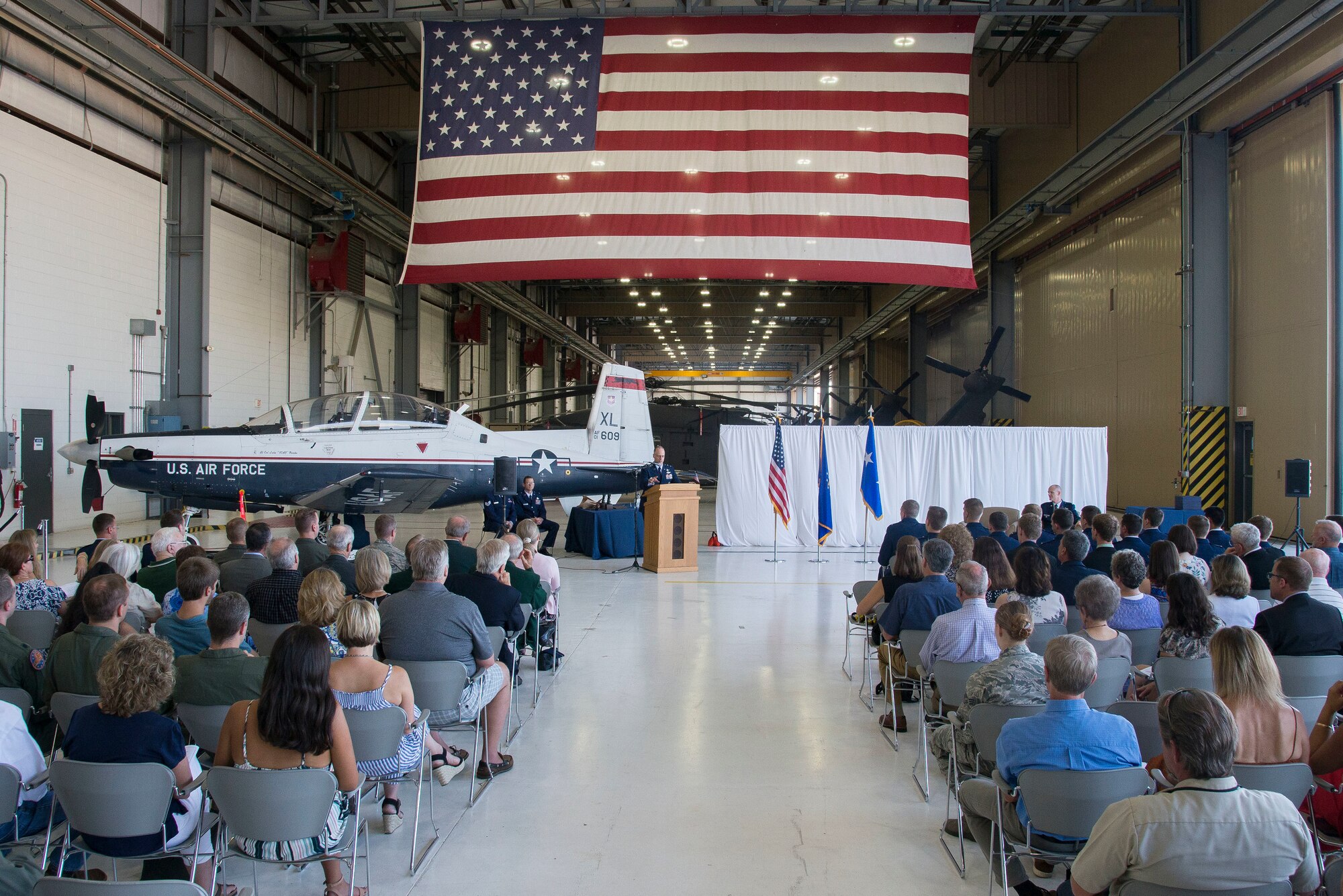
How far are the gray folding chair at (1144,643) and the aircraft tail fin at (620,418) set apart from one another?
28.7ft

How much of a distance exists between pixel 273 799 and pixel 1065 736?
2391mm

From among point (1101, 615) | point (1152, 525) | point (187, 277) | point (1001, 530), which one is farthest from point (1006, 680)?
point (187, 277)

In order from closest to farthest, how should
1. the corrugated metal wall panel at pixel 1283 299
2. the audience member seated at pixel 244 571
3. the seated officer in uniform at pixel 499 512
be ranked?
the audience member seated at pixel 244 571 → the seated officer in uniform at pixel 499 512 → the corrugated metal wall panel at pixel 1283 299

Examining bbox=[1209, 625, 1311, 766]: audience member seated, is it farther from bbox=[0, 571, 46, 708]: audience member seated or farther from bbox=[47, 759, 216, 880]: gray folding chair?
bbox=[0, 571, 46, 708]: audience member seated

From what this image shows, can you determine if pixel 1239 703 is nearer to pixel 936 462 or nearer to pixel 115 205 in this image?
pixel 936 462

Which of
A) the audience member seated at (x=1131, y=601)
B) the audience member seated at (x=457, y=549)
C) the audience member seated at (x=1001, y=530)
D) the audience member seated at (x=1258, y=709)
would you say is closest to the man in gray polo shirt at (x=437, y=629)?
the audience member seated at (x=457, y=549)

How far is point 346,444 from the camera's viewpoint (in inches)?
390

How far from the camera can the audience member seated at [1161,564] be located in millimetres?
4605

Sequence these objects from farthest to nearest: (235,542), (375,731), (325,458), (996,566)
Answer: (325,458) < (235,542) < (996,566) < (375,731)

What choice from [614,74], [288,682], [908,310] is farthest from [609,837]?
[908,310]

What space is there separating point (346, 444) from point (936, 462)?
9.00 m

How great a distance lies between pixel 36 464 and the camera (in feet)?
33.0

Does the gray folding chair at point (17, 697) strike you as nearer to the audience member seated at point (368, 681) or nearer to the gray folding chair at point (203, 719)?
the gray folding chair at point (203, 719)

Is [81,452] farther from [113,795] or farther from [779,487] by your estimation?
[113,795]
